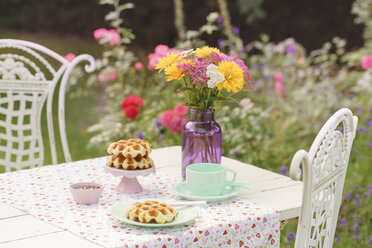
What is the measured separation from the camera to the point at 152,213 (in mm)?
1610

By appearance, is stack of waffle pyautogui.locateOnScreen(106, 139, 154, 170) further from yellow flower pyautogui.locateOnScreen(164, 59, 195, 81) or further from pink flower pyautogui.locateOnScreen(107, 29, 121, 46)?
pink flower pyautogui.locateOnScreen(107, 29, 121, 46)

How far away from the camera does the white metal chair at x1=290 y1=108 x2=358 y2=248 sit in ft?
4.87

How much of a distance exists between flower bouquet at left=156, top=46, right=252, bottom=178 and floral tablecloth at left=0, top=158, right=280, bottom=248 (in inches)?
6.7

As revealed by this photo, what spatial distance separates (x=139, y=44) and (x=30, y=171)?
6.27 metres

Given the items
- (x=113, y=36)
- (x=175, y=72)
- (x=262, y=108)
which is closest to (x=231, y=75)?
(x=175, y=72)

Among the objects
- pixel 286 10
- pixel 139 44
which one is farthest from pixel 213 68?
pixel 139 44

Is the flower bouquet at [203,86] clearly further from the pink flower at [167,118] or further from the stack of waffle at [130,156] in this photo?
the pink flower at [167,118]

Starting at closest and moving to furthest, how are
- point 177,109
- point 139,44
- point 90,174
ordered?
1. point 90,174
2. point 177,109
3. point 139,44

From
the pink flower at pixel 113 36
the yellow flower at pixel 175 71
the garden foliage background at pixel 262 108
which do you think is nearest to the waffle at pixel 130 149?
the yellow flower at pixel 175 71

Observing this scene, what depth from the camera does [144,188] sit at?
6.55 feet

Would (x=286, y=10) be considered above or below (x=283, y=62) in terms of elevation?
above

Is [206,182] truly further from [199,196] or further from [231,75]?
[231,75]

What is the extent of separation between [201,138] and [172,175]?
0.80 feet

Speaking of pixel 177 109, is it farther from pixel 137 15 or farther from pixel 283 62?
pixel 137 15
